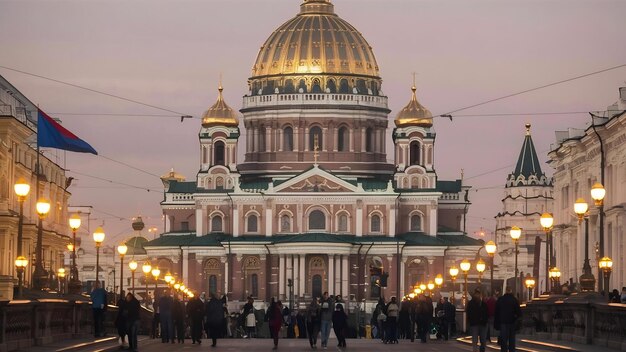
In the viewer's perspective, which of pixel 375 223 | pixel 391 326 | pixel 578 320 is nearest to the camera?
pixel 578 320

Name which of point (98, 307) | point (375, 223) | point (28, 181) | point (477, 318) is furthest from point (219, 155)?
point (477, 318)

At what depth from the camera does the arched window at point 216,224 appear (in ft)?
584

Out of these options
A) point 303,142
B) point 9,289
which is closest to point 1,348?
point 9,289

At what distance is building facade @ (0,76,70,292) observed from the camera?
317 feet

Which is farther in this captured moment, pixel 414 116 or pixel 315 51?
pixel 315 51

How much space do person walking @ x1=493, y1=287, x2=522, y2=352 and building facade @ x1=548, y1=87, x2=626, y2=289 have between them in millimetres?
30770

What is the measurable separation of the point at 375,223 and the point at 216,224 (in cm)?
1423

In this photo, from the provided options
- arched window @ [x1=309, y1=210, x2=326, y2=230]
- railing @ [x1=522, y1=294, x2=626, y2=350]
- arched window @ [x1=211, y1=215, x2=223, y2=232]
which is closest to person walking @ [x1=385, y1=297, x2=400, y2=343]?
railing @ [x1=522, y1=294, x2=626, y2=350]

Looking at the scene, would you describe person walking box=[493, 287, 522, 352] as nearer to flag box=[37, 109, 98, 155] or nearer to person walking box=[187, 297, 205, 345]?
person walking box=[187, 297, 205, 345]

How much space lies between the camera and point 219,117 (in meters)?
180

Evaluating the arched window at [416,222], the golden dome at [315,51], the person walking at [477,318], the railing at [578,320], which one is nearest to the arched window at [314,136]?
the golden dome at [315,51]

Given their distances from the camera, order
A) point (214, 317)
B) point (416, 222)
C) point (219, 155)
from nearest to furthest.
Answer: point (214, 317)
point (416, 222)
point (219, 155)

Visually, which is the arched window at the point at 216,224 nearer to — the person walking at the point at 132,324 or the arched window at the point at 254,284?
the arched window at the point at 254,284

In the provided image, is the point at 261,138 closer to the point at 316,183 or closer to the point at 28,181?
the point at 316,183
